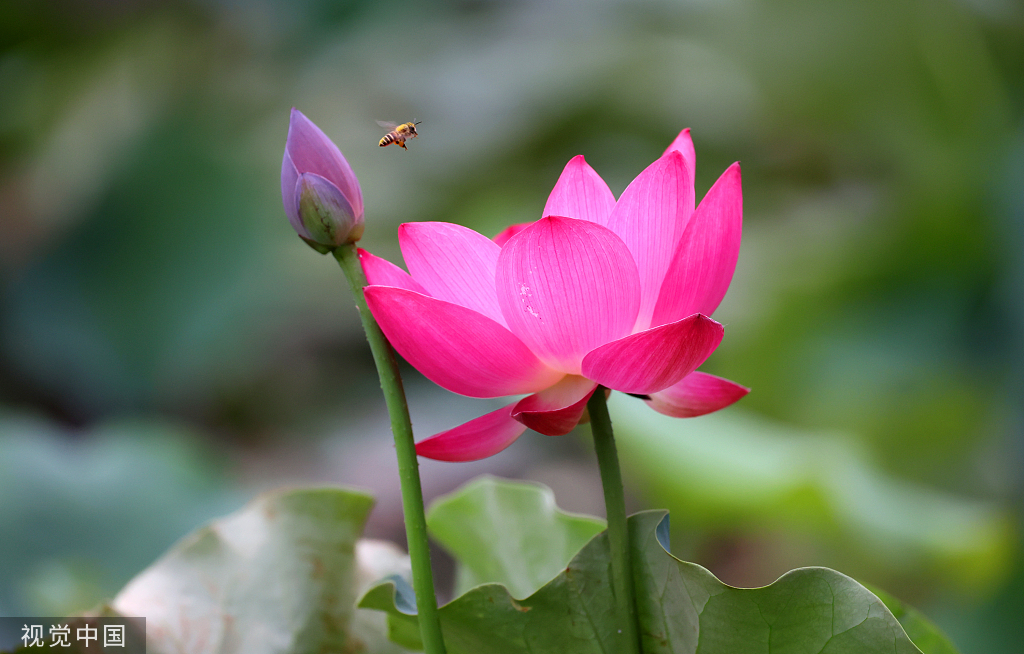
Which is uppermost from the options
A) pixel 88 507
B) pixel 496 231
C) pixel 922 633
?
pixel 496 231

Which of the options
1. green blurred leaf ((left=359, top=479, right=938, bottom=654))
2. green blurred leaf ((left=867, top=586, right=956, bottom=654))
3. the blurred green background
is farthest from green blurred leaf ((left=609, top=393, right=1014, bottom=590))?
green blurred leaf ((left=359, top=479, right=938, bottom=654))

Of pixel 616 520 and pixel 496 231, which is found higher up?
pixel 496 231

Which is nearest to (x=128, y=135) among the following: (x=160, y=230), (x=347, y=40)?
(x=160, y=230)

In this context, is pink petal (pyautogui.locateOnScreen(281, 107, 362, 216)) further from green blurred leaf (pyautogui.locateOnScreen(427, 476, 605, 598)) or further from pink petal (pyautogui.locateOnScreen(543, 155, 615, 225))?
green blurred leaf (pyautogui.locateOnScreen(427, 476, 605, 598))

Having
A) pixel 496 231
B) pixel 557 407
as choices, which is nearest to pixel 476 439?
pixel 557 407

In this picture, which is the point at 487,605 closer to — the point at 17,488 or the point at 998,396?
→ the point at 17,488

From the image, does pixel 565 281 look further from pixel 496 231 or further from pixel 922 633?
pixel 496 231
